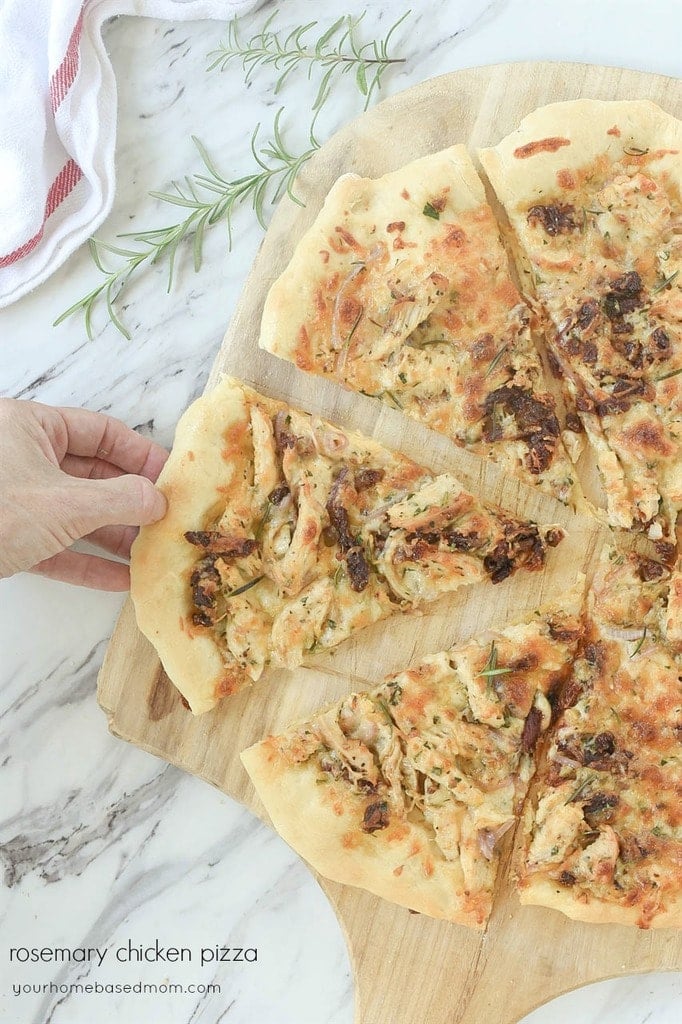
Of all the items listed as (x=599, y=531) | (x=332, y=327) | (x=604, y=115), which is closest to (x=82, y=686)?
(x=332, y=327)

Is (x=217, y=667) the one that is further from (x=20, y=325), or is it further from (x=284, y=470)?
(x=20, y=325)

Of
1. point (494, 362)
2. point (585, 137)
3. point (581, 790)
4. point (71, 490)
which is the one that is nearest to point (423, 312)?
point (494, 362)

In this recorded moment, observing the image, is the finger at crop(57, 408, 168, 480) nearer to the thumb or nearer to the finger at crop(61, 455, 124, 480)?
the finger at crop(61, 455, 124, 480)

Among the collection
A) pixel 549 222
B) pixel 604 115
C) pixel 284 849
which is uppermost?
pixel 604 115

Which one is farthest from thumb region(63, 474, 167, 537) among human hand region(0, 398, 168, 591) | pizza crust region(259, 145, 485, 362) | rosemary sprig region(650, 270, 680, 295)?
rosemary sprig region(650, 270, 680, 295)

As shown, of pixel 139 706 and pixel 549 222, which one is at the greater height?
pixel 549 222

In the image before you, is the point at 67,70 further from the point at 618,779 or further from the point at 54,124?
the point at 618,779
